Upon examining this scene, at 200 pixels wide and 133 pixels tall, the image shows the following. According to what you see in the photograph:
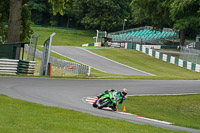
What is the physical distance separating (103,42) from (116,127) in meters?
55.3

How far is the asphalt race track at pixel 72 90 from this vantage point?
15.8 meters

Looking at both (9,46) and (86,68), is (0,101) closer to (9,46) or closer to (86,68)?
(9,46)

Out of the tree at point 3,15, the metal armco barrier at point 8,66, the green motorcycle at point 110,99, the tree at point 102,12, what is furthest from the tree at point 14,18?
the tree at point 102,12

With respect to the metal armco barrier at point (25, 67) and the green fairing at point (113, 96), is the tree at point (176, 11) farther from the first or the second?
the green fairing at point (113, 96)

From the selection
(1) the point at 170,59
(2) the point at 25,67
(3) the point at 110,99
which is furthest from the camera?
(1) the point at 170,59

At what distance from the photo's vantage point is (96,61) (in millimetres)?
48344

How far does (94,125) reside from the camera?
11.2 metres

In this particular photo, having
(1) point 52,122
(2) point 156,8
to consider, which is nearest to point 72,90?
(1) point 52,122

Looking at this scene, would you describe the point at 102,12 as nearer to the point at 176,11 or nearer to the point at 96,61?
the point at 176,11

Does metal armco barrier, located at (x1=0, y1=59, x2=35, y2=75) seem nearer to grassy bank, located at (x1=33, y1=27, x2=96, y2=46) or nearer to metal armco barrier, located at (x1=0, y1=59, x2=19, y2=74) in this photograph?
metal armco barrier, located at (x1=0, y1=59, x2=19, y2=74)

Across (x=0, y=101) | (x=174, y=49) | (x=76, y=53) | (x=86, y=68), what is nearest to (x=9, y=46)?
(x=86, y=68)

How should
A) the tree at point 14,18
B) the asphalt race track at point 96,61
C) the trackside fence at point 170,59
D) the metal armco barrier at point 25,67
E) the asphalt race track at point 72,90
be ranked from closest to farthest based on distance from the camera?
the asphalt race track at point 72,90 → the metal armco barrier at point 25,67 → the tree at point 14,18 → the asphalt race track at point 96,61 → the trackside fence at point 170,59

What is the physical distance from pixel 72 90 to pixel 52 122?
1131 centimetres

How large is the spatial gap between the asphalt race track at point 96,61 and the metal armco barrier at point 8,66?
15525mm
